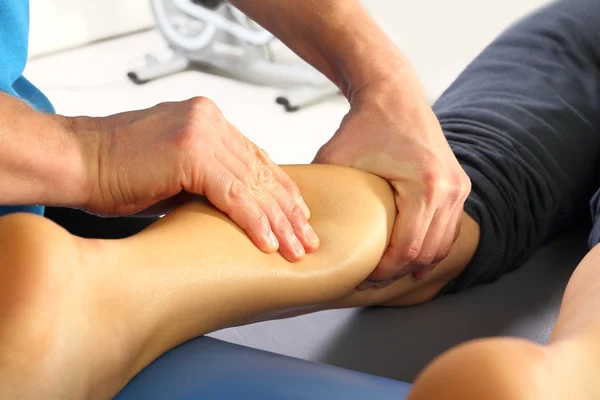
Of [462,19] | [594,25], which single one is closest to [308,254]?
[594,25]

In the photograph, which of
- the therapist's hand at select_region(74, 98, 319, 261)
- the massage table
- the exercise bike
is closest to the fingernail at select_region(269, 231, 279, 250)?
the therapist's hand at select_region(74, 98, 319, 261)

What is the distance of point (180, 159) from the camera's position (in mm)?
671

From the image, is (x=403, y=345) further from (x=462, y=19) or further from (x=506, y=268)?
(x=462, y=19)

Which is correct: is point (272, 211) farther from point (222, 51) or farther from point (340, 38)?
point (222, 51)

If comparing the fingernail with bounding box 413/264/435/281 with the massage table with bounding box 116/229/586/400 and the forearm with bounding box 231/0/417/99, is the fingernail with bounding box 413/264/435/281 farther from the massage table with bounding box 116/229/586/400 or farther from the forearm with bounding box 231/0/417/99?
the forearm with bounding box 231/0/417/99

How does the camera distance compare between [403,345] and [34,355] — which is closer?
[34,355]

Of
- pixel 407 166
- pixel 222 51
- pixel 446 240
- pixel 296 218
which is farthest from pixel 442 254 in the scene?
pixel 222 51

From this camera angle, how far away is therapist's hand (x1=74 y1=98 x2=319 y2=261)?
68 centimetres

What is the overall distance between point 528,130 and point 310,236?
44cm

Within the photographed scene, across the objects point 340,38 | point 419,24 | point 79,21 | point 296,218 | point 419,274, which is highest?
point 340,38

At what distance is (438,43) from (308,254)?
162 cm

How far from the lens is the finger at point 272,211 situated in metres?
0.70

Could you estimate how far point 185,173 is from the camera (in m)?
0.68

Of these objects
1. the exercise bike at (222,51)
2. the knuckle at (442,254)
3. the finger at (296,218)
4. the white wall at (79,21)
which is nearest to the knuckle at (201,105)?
the finger at (296,218)
